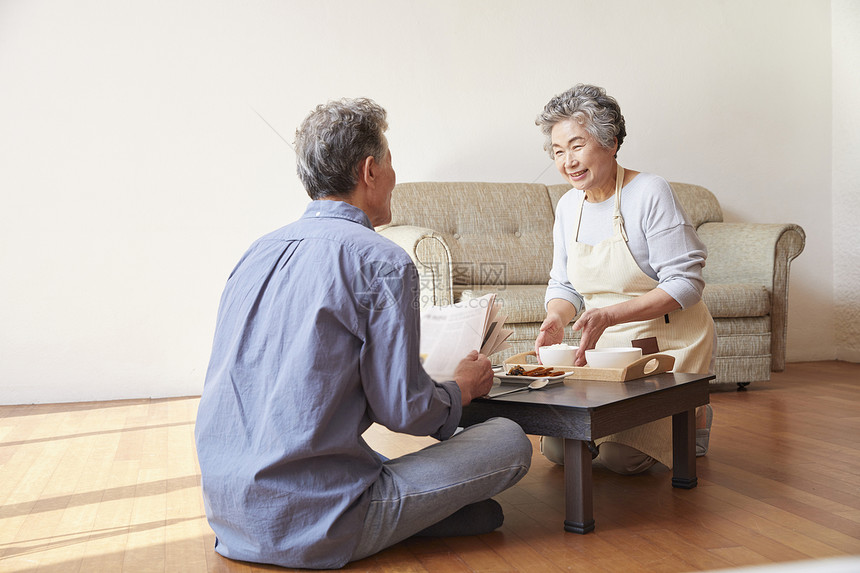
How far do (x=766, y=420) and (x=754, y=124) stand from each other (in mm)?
2297

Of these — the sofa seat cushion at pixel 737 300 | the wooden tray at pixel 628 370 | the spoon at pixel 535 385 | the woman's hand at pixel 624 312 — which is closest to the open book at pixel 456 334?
the spoon at pixel 535 385

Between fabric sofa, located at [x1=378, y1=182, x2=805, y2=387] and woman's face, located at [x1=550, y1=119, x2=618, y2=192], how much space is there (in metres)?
0.89

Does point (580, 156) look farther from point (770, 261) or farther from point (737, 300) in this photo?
point (770, 261)

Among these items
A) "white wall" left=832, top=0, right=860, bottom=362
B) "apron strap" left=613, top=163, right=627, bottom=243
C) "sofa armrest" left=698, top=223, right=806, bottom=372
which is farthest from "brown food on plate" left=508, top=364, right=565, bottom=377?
"white wall" left=832, top=0, right=860, bottom=362

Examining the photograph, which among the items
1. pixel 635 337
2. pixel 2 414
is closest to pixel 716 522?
pixel 635 337

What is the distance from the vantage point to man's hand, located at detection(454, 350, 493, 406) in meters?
1.53

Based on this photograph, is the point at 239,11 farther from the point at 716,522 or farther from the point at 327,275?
the point at 716,522

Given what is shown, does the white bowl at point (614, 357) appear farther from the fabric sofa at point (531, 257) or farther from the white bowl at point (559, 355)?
the fabric sofa at point (531, 257)

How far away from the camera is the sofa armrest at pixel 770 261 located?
339cm

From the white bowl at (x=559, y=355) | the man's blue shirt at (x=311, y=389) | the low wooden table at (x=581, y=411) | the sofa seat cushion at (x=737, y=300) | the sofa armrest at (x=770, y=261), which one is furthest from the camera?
the sofa armrest at (x=770, y=261)

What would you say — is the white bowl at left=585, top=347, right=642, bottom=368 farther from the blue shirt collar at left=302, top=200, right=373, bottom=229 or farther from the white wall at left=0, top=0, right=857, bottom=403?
the white wall at left=0, top=0, right=857, bottom=403

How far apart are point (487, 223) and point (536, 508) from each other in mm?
2027

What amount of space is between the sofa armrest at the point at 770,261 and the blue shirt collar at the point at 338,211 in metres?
2.58

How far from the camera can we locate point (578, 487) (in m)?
1.57
